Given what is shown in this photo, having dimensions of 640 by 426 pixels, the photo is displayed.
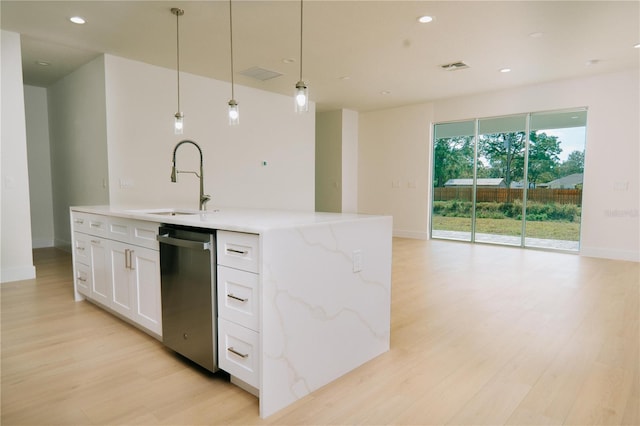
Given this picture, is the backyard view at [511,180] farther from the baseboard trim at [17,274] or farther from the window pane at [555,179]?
the baseboard trim at [17,274]

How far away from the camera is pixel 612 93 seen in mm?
5320

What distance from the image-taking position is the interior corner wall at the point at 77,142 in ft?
15.3

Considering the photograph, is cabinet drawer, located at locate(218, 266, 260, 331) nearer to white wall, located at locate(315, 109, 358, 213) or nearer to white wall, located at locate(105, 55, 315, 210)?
white wall, located at locate(105, 55, 315, 210)

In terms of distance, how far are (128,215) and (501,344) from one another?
2.58 meters

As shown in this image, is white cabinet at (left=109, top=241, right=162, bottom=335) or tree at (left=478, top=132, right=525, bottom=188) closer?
white cabinet at (left=109, top=241, right=162, bottom=335)

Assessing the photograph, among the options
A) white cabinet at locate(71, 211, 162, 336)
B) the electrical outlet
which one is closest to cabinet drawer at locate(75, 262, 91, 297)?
white cabinet at locate(71, 211, 162, 336)

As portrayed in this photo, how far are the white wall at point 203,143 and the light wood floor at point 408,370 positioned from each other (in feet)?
4.93

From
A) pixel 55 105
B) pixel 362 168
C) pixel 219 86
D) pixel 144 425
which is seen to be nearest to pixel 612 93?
pixel 362 168

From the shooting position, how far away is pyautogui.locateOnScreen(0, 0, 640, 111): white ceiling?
3.34 m

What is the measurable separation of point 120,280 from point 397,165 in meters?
6.13

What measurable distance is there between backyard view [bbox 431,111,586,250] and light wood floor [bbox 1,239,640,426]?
2684mm

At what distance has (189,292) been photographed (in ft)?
6.49

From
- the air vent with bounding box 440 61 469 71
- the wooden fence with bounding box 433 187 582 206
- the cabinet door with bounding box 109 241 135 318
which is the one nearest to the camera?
the cabinet door with bounding box 109 241 135 318

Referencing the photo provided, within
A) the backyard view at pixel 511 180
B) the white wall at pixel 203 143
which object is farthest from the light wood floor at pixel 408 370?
the backyard view at pixel 511 180
